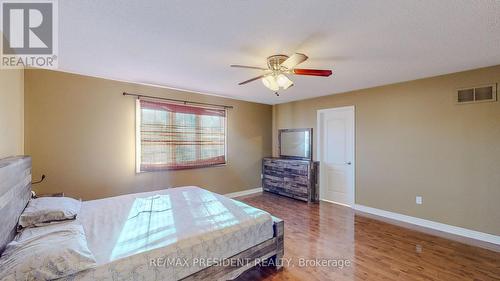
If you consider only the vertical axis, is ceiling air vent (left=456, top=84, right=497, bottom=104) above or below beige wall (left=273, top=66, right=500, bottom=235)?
above

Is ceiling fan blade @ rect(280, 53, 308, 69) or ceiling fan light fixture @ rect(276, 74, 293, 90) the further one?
ceiling fan light fixture @ rect(276, 74, 293, 90)

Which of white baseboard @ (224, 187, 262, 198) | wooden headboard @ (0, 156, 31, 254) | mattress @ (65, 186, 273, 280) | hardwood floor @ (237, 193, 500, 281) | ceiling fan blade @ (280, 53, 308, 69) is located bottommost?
hardwood floor @ (237, 193, 500, 281)

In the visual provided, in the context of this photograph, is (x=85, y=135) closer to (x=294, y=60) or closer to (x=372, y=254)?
(x=294, y=60)

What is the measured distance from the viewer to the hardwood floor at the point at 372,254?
83.5 inches

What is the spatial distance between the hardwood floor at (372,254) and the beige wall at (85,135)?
252 centimetres

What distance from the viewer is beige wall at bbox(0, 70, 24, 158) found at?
80.4 inches

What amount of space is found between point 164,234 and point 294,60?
200 centimetres

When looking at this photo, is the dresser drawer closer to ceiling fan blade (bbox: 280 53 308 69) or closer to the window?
the window

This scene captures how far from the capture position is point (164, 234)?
173 cm

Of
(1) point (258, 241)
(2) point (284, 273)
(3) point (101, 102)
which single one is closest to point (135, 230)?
(1) point (258, 241)

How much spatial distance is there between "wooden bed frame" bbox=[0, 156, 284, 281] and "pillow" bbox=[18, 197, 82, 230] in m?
0.05

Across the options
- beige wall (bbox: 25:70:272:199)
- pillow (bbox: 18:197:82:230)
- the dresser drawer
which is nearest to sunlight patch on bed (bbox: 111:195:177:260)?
pillow (bbox: 18:197:82:230)

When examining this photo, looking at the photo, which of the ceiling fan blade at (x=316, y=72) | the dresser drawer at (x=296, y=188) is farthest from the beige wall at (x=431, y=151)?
the ceiling fan blade at (x=316, y=72)

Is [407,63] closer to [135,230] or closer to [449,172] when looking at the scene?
[449,172]
